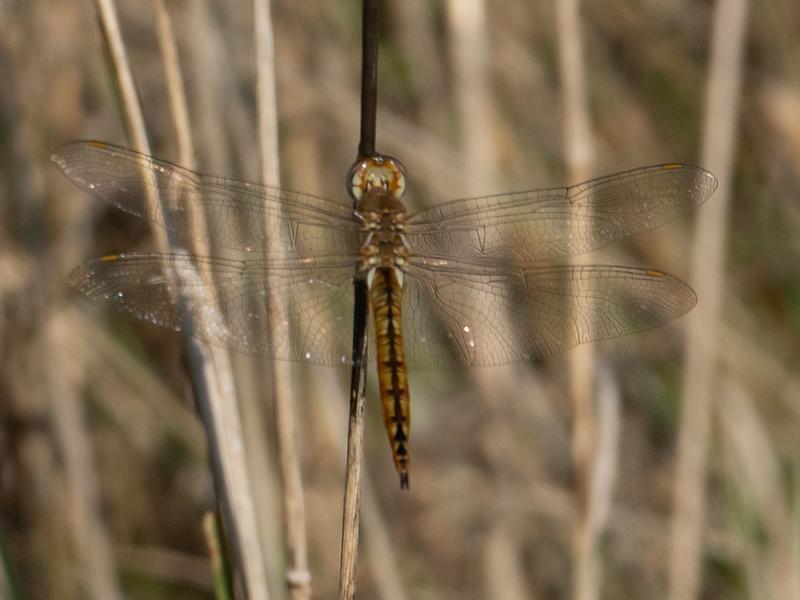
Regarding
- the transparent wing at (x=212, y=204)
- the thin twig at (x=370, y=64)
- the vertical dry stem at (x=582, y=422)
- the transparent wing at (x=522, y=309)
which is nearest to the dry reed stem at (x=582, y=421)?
the vertical dry stem at (x=582, y=422)

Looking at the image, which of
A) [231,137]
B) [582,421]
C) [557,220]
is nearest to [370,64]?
[557,220]

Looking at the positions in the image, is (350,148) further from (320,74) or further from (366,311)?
(366,311)

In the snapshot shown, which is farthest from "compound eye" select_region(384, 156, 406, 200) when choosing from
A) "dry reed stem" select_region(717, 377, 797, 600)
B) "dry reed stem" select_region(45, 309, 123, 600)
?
"dry reed stem" select_region(717, 377, 797, 600)

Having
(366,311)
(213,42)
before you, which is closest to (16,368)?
(213,42)

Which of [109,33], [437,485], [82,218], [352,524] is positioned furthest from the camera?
[437,485]

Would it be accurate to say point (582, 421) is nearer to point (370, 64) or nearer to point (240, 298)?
point (240, 298)

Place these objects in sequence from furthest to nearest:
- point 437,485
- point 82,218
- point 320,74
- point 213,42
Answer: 1. point 437,485
2. point 320,74
3. point 82,218
4. point 213,42

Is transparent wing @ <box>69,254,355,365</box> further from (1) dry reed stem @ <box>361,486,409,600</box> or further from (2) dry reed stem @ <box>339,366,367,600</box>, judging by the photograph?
(1) dry reed stem @ <box>361,486,409,600</box>
